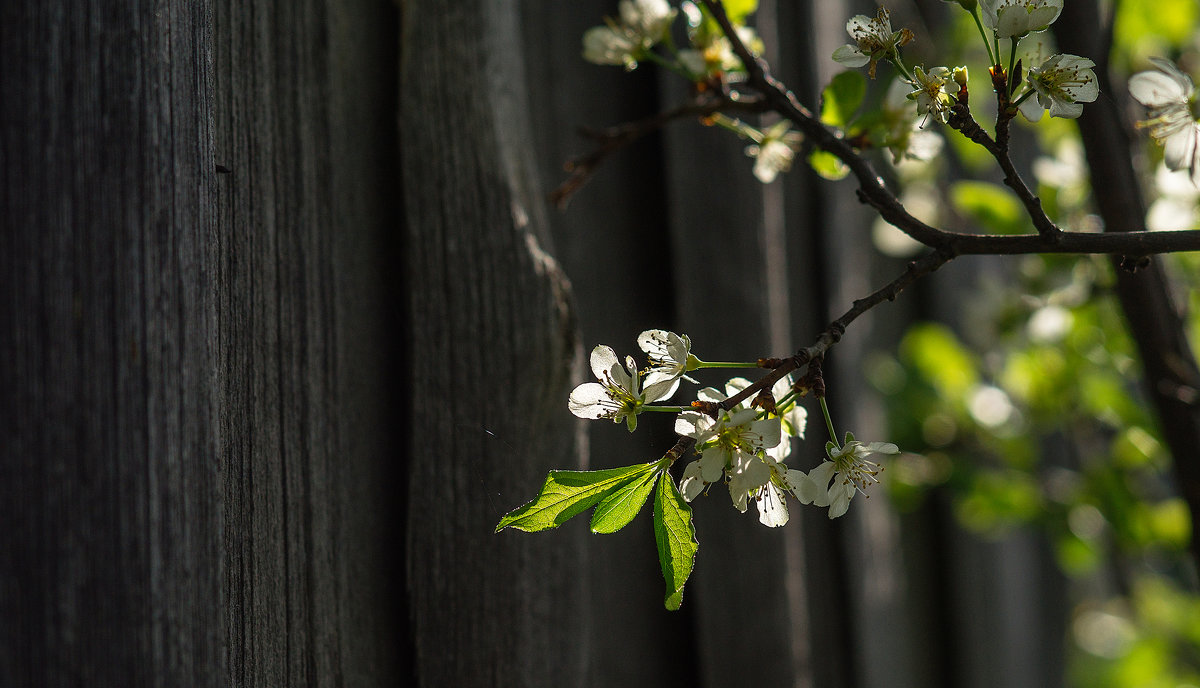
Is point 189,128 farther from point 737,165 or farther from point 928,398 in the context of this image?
point 928,398

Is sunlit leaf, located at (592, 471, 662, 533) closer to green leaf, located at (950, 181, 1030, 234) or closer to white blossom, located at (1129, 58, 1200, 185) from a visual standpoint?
white blossom, located at (1129, 58, 1200, 185)

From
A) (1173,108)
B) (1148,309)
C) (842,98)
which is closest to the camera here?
(1173,108)

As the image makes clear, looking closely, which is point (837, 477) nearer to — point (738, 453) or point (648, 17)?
point (738, 453)

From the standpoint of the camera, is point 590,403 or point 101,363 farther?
point 590,403

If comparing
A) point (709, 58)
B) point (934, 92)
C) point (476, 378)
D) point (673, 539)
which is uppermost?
point (709, 58)

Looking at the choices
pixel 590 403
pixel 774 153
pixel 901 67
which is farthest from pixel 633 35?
pixel 590 403

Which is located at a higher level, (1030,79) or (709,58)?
(709,58)
